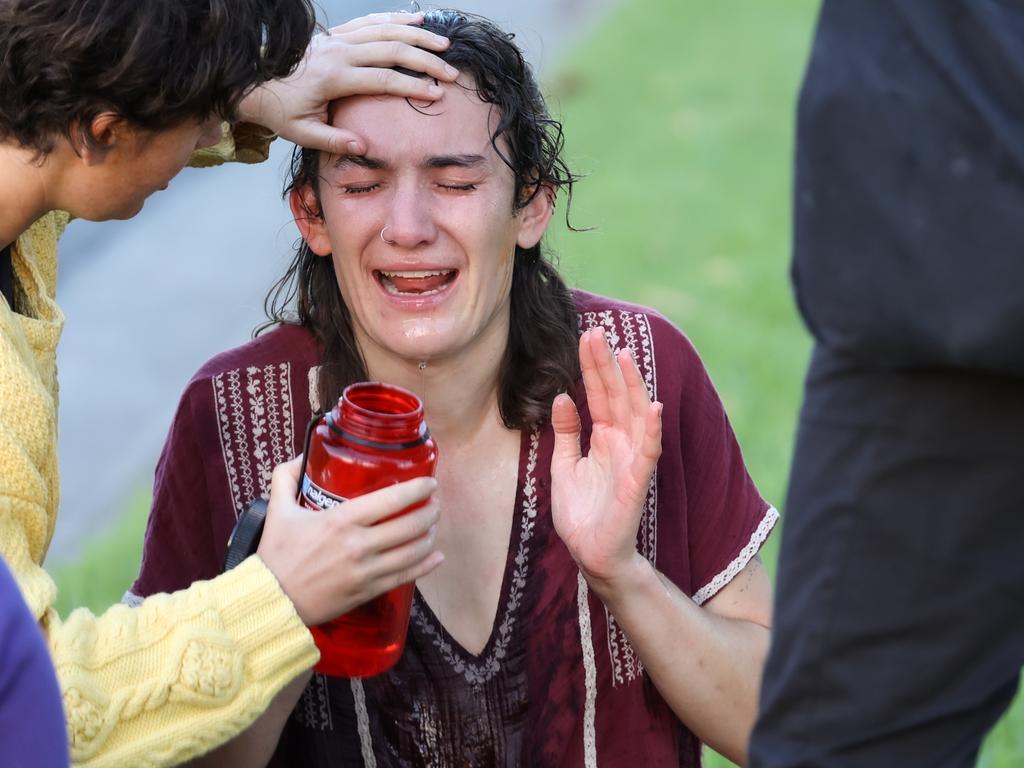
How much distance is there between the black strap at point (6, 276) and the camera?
7.84 feet

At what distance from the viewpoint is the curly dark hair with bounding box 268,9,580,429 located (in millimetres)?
2910

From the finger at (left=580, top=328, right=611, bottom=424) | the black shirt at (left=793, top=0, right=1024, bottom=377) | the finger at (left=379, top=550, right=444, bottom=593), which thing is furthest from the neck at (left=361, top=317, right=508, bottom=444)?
the black shirt at (left=793, top=0, right=1024, bottom=377)

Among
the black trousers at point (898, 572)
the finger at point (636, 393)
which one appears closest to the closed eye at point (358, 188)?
the finger at point (636, 393)

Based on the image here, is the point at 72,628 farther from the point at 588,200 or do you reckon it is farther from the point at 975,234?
the point at 588,200

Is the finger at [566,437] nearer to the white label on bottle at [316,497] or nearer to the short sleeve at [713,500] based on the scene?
the short sleeve at [713,500]

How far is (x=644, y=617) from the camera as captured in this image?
262 cm

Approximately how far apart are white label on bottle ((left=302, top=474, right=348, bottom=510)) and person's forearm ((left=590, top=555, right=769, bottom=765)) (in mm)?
610

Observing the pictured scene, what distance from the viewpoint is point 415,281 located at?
280 cm

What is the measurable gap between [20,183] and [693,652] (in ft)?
4.51

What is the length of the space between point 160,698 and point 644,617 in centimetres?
91

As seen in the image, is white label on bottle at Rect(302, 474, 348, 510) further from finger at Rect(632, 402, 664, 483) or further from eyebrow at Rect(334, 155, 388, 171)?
eyebrow at Rect(334, 155, 388, 171)

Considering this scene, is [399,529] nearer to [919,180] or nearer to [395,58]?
[919,180]

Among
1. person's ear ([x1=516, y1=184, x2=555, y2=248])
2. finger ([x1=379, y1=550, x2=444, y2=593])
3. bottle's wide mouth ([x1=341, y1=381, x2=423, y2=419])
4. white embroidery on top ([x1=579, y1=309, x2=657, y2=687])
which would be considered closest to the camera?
finger ([x1=379, y1=550, x2=444, y2=593])

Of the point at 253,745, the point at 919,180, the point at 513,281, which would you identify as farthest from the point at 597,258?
the point at 919,180
